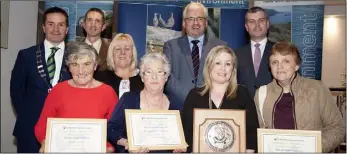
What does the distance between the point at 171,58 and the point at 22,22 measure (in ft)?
8.46

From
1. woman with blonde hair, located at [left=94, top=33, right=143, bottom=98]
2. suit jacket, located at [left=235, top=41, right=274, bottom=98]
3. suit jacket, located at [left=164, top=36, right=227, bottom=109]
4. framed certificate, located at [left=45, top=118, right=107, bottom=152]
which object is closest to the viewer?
framed certificate, located at [left=45, top=118, right=107, bottom=152]

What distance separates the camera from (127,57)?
10.7ft

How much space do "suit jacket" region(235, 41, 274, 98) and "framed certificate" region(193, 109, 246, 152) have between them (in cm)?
96

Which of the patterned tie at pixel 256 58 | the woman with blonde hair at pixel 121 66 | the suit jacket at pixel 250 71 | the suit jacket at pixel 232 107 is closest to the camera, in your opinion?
the suit jacket at pixel 232 107

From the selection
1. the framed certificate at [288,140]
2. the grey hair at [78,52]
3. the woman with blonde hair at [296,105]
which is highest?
the grey hair at [78,52]

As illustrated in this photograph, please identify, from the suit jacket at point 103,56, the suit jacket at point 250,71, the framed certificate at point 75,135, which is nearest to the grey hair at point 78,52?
the framed certificate at point 75,135

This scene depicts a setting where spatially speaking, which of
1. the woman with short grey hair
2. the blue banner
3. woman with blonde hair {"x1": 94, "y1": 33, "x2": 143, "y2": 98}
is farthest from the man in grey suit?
the blue banner

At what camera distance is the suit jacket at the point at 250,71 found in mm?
3445

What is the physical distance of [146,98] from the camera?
2.67 meters

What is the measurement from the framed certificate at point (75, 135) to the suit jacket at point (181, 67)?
0.99 metres

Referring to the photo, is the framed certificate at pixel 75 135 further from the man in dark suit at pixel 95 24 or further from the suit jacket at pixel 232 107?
the man in dark suit at pixel 95 24

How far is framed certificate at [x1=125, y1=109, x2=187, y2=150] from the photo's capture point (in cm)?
241

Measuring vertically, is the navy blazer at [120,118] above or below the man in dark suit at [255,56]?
below

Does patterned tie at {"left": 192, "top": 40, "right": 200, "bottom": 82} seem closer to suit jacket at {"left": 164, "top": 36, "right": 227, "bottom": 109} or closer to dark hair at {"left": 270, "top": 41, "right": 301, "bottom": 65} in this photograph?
suit jacket at {"left": 164, "top": 36, "right": 227, "bottom": 109}
